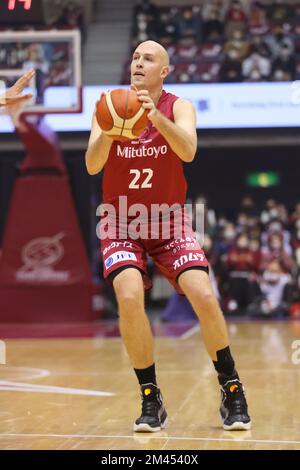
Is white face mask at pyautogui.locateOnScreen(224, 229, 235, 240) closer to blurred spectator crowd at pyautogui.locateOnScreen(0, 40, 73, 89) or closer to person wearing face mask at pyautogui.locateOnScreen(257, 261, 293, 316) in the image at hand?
person wearing face mask at pyautogui.locateOnScreen(257, 261, 293, 316)

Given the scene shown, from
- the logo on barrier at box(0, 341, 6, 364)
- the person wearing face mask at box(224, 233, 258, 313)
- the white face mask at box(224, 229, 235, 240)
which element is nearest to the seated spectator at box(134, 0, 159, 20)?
the white face mask at box(224, 229, 235, 240)

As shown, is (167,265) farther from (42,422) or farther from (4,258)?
(4,258)

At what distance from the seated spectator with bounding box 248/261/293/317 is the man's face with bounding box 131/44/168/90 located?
10467mm

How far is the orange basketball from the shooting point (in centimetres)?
464

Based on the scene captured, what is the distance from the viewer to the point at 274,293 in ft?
50.9

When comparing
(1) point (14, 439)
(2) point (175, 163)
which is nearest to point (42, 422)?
(1) point (14, 439)

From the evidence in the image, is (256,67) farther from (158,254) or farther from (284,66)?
(158,254)

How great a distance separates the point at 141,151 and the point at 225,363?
1.32m

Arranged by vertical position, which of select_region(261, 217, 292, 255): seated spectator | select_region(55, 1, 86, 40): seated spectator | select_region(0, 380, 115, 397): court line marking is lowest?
select_region(0, 380, 115, 397): court line marking

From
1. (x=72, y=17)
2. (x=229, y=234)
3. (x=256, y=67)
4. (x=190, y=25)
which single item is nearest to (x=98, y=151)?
(x=229, y=234)

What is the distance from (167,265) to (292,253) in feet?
38.3

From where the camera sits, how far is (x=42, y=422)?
5.28 meters

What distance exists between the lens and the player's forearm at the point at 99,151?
16.1 feet

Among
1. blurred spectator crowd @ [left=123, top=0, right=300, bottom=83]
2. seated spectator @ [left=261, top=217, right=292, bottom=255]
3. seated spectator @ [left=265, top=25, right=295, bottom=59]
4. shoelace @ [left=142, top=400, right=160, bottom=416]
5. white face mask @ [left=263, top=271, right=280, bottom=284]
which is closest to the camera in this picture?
shoelace @ [left=142, top=400, right=160, bottom=416]
